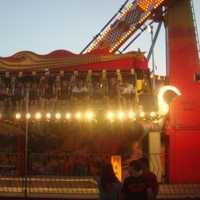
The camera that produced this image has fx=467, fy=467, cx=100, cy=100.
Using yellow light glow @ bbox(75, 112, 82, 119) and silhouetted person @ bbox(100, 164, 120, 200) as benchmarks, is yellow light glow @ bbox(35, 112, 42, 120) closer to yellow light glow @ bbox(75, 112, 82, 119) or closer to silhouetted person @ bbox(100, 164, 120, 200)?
yellow light glow @ bbox(75, 112, 82, 119)

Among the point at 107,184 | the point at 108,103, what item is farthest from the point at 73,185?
the point at 107,184

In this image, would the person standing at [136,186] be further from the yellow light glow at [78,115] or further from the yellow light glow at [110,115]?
the yellow light glow at [78,115]

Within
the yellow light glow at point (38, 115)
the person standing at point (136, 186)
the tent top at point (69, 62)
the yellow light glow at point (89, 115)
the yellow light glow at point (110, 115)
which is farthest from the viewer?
the tent top at point (69, 62)

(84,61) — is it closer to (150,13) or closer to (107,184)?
(150,13)

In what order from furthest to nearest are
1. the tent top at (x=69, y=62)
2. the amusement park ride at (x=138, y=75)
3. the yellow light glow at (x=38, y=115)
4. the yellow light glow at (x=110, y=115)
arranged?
the tent top at (x=69, y=62) → the amusement park ride at (x=138, y=75) → the yellow light glow at (x=38, y=115) → the yellow light glow at (x=110, y=115)

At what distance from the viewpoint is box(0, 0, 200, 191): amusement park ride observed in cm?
1741

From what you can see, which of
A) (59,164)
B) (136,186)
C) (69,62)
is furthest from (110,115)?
(136,186)

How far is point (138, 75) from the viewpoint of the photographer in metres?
18.2

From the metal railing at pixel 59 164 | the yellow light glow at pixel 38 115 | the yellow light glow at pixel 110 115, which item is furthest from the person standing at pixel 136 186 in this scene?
the metal railing at pixel 59 164

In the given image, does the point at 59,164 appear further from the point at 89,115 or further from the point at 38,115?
the point at 89,115

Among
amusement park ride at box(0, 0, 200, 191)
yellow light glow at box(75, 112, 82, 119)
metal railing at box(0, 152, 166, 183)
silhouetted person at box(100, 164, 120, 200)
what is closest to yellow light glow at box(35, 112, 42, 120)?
amusement park ride at box(0, 0, 200, 191)

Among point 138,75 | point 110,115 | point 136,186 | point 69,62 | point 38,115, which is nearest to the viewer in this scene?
point 136,186

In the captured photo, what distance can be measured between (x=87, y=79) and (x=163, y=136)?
5.13 meters

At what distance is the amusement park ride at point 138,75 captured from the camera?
17406 millimetres
